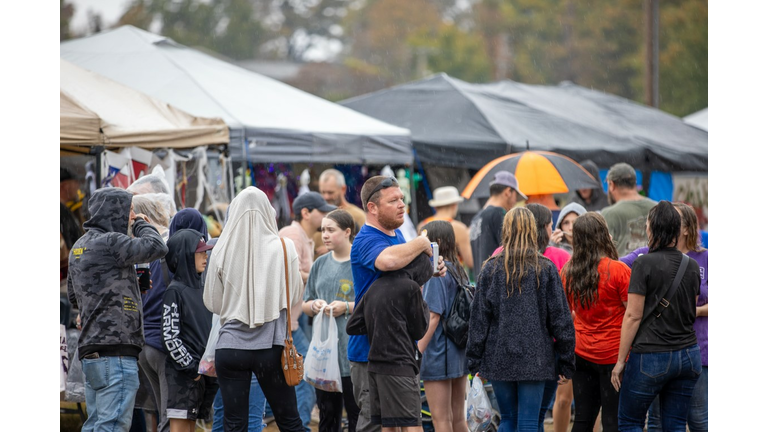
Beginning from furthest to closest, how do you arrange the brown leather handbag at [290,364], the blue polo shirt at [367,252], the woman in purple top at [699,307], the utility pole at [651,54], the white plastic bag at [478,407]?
the utility pole at [651,54] < the white plastic bag at [478,407] < the woman in purple top at [699,307] < the brown leather handbag at [290,364] < the blue polo shirt at [367,252]

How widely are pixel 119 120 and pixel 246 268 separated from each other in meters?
3.11

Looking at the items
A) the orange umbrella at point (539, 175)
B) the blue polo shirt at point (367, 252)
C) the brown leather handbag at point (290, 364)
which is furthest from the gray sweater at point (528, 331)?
the orange umbrella at point (539, 175)

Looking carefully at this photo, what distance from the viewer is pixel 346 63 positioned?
152 ft

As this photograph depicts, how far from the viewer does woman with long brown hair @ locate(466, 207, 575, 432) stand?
4762 mm

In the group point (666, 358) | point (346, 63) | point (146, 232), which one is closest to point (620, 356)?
point (666, 358)

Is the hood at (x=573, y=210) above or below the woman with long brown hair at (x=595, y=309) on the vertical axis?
above

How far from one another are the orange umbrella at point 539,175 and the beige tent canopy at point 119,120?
2480mm

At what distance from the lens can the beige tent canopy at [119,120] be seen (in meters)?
6.63

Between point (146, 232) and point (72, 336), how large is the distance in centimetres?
212

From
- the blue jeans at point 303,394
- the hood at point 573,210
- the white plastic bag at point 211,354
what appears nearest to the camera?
the white plastic bag at point 211,354

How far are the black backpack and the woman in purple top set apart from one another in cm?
114

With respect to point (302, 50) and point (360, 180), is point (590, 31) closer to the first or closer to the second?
point (302, 50)

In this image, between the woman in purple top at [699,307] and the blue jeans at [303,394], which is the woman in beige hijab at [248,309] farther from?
the woman in purple top at [699,307]

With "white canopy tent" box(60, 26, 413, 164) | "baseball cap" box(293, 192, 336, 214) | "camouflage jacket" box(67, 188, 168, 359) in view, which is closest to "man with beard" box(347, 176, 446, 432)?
"camouflage jacket" box(67, 188, 168, 359)
